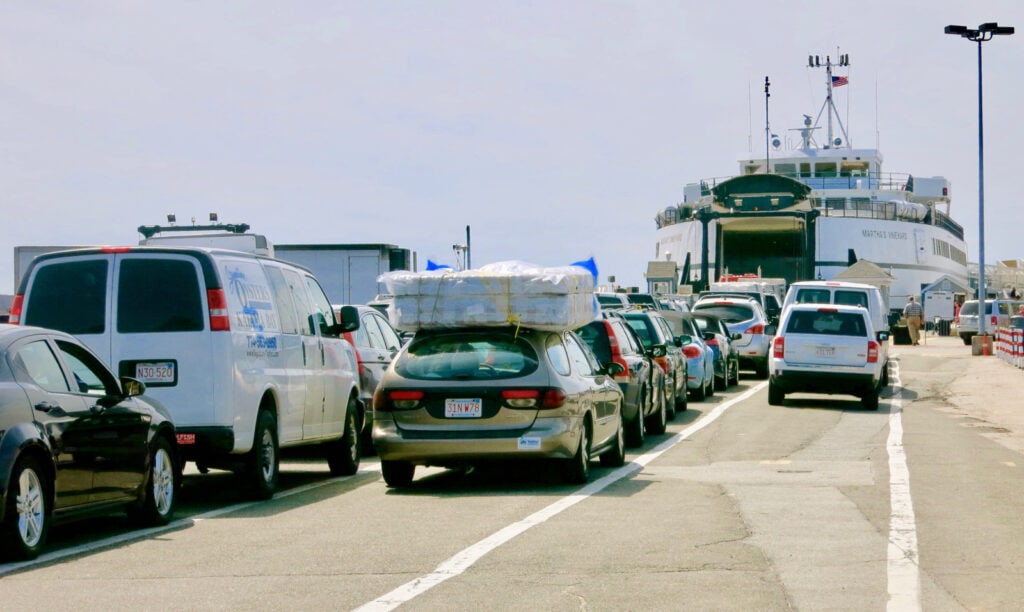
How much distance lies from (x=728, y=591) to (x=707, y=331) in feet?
72.1

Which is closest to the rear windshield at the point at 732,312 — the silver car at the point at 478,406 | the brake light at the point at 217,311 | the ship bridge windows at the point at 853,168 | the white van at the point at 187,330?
the silver car at the point at 478,406

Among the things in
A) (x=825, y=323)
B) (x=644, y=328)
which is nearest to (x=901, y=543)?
(x=644, y=328)

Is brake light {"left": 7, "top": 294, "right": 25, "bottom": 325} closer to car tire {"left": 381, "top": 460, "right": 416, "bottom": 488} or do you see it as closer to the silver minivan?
car tire {"left": 381, "top": 460, "right": 416, "bottom": 488}

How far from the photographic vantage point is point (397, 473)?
13.3 meters

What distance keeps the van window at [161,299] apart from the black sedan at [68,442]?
87cm

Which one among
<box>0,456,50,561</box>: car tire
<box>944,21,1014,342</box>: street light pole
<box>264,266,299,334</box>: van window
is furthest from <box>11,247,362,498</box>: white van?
<box>944,21,1014,342</box>: street light pole

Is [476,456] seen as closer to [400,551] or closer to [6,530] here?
[400,551]

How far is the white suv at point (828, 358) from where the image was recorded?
2498 centimetres

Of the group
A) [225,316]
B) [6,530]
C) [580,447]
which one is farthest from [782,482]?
[6,530]

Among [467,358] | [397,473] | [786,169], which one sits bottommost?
[397,473]

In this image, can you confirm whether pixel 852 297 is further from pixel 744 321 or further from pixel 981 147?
pixel 981 147

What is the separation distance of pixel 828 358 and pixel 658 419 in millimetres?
6593

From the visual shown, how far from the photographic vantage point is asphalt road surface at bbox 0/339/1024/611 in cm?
774

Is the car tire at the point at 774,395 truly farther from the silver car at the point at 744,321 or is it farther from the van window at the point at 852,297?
the van window at the point at 852,297
